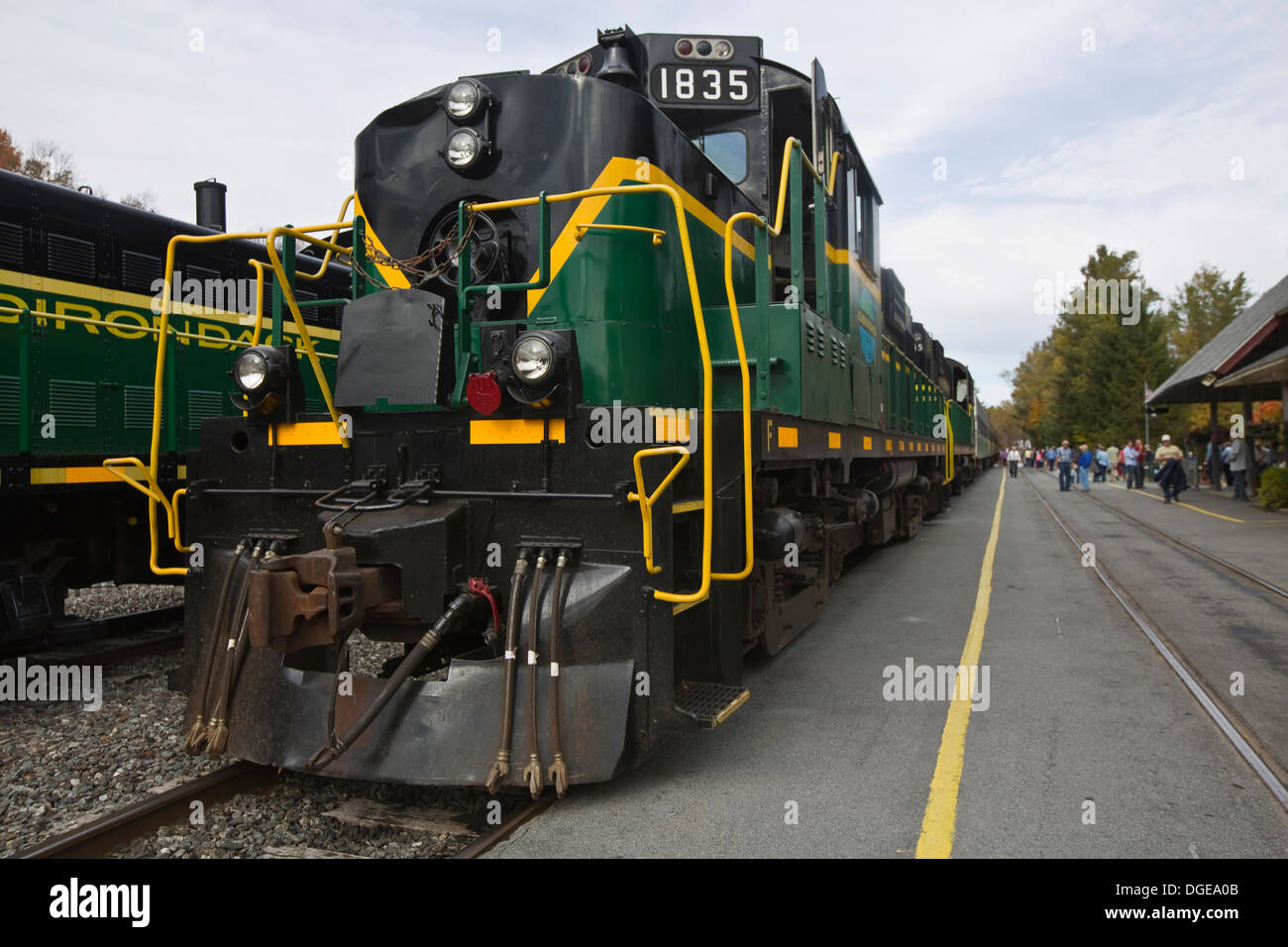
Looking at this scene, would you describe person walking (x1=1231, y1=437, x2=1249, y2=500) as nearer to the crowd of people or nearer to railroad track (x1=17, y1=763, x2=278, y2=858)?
the crowd of people

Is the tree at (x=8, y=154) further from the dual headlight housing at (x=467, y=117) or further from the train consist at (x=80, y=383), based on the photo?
the dual headlight housing at (x=467, y=117)

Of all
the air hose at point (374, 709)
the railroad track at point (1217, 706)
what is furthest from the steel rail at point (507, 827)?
the railroad track at point (1217, 706)

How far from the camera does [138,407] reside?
6.31 meters

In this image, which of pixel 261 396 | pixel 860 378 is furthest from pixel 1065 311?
pixel 261 396

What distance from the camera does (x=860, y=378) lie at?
22.5ft

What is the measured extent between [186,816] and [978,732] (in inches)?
141

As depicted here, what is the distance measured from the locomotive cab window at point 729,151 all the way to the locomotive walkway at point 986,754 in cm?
320

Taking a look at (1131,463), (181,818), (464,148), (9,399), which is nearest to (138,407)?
(9,399)

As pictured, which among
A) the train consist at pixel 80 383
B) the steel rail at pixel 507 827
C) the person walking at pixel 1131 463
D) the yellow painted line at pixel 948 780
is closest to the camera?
the steel rail at pixel 507 827

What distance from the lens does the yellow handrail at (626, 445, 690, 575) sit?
10.6ft

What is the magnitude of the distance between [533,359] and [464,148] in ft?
4.51

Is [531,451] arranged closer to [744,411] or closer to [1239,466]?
[744,411]

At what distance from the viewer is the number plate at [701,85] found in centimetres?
541

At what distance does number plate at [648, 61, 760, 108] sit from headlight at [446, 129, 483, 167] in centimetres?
183
